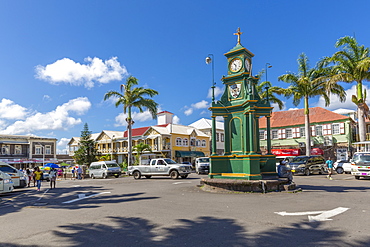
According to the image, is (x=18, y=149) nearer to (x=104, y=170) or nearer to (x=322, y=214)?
(x=104, y=170)

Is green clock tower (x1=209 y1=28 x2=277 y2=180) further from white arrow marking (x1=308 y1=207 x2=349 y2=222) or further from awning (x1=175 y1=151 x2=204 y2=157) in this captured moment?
awning (x1=175 y1=151 x2=204 y2=157)

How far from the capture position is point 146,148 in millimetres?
47562

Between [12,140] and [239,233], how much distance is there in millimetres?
59991

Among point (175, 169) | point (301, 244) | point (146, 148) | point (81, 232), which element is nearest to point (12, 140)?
point (146, 148)

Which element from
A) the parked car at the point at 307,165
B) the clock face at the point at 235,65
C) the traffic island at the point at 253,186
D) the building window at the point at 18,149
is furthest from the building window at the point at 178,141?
the traffic island at the point at 253,186

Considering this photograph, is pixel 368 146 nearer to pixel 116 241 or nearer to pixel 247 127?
pixel 247 127

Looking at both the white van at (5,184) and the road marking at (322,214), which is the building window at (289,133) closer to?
the road marking at (322,214)

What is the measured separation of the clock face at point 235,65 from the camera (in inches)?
604

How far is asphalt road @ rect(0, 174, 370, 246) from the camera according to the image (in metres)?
6.01

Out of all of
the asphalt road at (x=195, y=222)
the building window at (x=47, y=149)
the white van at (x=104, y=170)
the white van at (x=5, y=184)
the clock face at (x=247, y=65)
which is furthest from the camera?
the building window at (x=47, y=149)

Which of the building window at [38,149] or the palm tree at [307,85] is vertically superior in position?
the palm tree at [307,85]

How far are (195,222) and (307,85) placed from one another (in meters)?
29.1

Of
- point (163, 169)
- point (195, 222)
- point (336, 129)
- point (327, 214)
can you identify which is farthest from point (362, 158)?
point (336, 129)

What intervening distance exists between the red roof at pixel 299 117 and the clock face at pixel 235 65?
104 ft
